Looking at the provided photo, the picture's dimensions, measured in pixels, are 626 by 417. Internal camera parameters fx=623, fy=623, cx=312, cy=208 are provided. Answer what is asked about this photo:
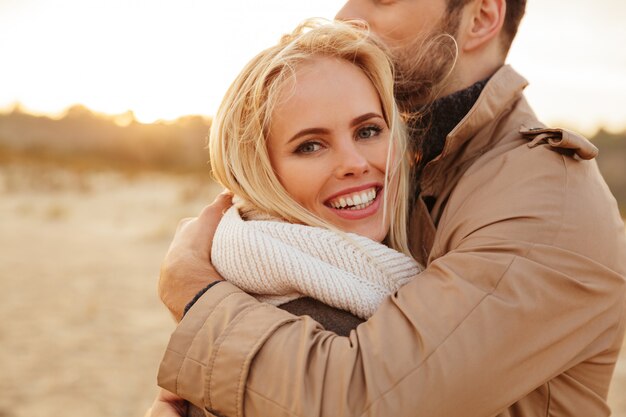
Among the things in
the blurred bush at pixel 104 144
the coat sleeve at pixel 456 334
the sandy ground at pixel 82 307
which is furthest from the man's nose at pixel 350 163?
the sandy ground at pixel 82 307

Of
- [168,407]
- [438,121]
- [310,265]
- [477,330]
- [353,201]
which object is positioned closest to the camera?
[477,330]

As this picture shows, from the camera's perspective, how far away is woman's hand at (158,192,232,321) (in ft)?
6.78

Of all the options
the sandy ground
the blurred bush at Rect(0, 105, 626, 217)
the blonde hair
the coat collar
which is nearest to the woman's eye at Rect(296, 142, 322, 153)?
the blonde hair

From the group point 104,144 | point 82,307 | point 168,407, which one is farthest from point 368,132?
point 104,144

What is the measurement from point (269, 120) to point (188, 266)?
0.60 metres

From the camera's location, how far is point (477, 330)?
1.56 metres

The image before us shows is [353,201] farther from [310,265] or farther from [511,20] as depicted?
[511,20]

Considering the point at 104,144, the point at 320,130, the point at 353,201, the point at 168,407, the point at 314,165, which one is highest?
the point at 320,130

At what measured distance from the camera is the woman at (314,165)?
2006mm

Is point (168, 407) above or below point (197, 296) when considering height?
below

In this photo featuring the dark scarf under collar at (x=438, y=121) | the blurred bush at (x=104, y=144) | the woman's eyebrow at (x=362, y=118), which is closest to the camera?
the woman's eyebrow at (x=362, y=118)

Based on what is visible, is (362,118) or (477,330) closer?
(477,330)

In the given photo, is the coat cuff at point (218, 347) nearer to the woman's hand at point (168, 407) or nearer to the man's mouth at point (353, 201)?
the woman's hand at point (168, 407)

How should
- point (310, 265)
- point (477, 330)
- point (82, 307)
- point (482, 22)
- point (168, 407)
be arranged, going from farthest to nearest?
point (82, 307)
point (482, 22)
point (168, 407)
point (310, 265)
point (477, 330)
